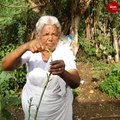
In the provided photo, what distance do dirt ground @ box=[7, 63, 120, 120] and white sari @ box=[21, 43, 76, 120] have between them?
2166 millimetres

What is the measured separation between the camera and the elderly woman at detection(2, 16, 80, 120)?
2185 mm

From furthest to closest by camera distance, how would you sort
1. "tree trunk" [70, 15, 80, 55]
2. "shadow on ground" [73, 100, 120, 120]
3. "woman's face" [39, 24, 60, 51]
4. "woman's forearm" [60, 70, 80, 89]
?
"tree trunk" [70, 15, 80, 55] < "shadow on ground" [73, 100, 120, 120] < "woman's face" [39, 24, 60, 51] < "woman's forearm" [60, 70, 80, 89]

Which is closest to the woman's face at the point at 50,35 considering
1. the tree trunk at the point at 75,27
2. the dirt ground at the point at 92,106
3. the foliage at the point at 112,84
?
the dirt ground at the point at 92,106

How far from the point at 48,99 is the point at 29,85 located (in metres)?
0.17

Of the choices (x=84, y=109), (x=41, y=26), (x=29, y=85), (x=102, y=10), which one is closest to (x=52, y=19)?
(x=41, y=26)

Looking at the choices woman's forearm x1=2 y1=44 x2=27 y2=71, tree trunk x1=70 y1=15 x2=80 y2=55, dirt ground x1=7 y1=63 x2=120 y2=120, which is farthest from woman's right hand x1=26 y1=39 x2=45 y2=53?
tree trunk x1=70 y1=15 x2=80 y2=55

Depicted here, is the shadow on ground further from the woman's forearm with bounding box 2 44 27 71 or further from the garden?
the woman's forearm with bounding box 2 44 27 71

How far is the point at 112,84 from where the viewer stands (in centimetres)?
534

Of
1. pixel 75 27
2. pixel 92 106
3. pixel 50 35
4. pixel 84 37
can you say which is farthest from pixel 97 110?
pixel 50 35

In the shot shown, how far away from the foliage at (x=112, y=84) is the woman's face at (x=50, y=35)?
3133 mm

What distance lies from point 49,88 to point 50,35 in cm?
43

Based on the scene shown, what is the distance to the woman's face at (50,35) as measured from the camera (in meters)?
2.11

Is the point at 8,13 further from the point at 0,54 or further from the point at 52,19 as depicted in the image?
the point at 52,19

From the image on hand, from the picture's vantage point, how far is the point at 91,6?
21.9 feet
